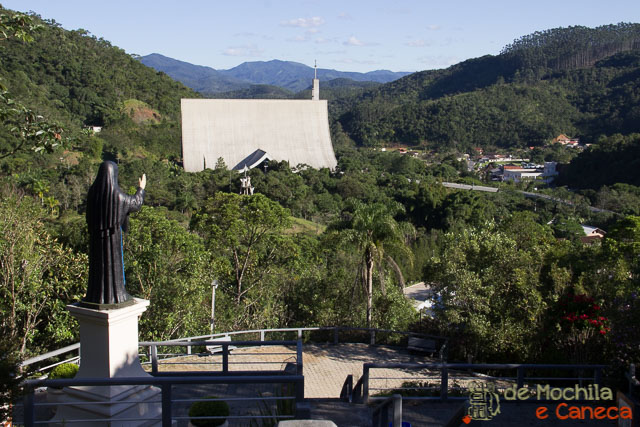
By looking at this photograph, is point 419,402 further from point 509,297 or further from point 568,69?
point 568,69

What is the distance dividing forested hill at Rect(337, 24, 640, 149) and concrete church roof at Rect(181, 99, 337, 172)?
122 feet

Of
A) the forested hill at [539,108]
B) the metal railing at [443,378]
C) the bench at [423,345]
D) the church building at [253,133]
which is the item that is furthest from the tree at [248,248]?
the forested hill at [539,108]

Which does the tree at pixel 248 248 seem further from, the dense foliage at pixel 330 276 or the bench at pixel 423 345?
the bench at pixel 423 345

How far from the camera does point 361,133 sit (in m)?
88.2

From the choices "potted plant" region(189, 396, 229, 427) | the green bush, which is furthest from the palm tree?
"potted plant" region(189, 396, 229, 427)

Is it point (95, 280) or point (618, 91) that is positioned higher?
point (618, 91)

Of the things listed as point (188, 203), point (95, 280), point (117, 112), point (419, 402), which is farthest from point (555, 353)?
point (117, 112)

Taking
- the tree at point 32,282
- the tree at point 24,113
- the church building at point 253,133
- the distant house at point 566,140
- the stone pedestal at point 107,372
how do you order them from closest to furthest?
1. the stone pedestal at point 107,372
2. the tree at point 24,113
3. the tree at point 32,282
4. the church building at point 253,133
5. the distant house at point 566,140

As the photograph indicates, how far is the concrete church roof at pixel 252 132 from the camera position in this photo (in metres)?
44.5

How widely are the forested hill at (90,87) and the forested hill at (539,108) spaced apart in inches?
1480

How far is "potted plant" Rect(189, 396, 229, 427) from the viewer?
3863 mm

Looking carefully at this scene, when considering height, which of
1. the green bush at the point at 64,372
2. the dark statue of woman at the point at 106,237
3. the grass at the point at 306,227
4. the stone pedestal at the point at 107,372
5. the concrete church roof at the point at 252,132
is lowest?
the grass at the point at 306,227

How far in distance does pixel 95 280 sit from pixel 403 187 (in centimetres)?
3652

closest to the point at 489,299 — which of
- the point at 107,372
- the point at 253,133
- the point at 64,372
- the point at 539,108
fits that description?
the point at 64,372
